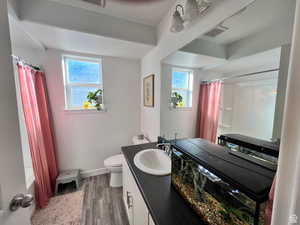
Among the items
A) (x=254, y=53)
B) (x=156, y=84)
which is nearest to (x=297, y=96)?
(x=254, y=53)

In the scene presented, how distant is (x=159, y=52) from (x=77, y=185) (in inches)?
94.0

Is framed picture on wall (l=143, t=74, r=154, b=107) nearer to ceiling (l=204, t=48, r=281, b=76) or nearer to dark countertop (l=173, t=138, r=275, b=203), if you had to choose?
ceiling (l=204, t=48, r=281, b=76)

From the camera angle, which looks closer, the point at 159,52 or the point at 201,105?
the point at 201,105

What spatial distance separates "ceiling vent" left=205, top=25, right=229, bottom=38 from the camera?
828 mm

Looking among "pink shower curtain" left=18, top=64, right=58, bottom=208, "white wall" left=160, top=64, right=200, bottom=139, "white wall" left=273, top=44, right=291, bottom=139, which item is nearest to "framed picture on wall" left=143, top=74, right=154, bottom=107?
"white wall" left=160, top=64, right=200, bottom=139

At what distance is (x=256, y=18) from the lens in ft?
2.17

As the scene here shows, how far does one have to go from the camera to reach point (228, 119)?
0.80 meters

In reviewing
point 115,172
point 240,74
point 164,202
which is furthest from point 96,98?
point 240,74

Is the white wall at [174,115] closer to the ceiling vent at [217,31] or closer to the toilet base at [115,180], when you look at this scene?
the ceiling vent at [217,31]

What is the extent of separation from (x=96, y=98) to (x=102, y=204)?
161cm

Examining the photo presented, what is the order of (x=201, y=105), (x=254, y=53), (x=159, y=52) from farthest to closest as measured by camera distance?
(x=159, y=52), (x=201, y=105), (x=254, y=53)

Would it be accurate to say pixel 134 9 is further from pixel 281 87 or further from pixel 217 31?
pixel 281 87

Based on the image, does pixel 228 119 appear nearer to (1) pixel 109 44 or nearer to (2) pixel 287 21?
(2) pixel 287 21

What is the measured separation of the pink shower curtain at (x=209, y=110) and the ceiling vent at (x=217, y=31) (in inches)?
13.7
